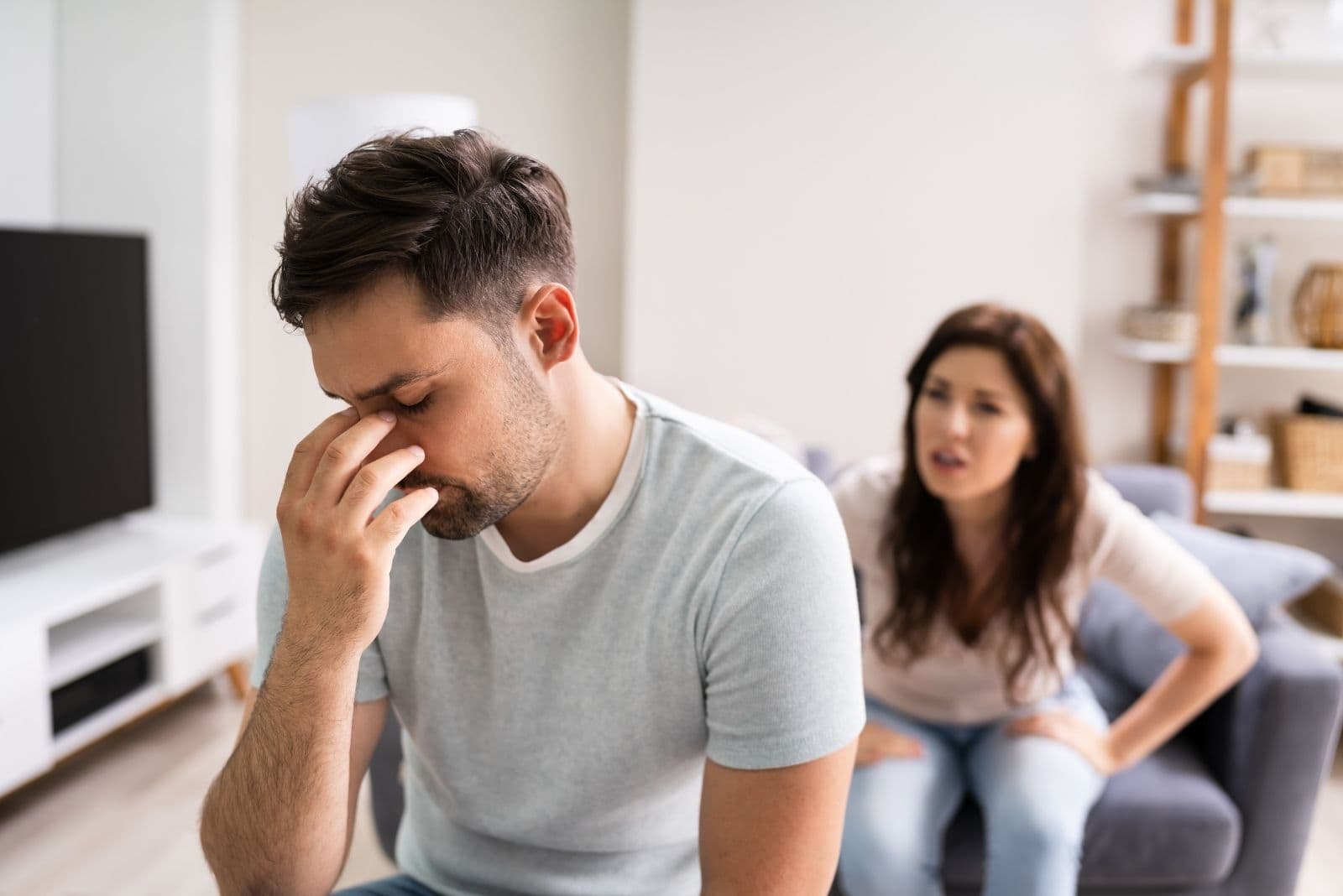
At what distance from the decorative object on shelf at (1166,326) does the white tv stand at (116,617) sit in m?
2.45

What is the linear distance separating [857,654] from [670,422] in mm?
299

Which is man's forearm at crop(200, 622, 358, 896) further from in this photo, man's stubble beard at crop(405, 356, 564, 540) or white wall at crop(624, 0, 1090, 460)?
white wall at crop(624, 0, 1090, 460)

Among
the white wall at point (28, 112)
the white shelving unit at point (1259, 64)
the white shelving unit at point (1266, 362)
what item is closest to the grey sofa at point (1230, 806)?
the white shelving unit at point (1266, 362)

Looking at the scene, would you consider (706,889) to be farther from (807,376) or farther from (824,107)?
(824,107)

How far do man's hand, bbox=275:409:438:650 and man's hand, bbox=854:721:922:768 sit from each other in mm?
989

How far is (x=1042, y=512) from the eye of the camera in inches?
74.0

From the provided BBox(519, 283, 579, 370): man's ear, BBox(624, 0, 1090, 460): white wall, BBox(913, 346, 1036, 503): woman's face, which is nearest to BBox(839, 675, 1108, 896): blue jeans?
BBox(913, 346, 1036, 503): woman's face

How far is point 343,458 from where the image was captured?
1050mm

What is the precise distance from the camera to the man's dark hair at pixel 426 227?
3.33 feet

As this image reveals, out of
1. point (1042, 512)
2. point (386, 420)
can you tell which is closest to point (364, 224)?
point (386, 420)

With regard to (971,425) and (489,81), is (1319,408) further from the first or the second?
(489,81)

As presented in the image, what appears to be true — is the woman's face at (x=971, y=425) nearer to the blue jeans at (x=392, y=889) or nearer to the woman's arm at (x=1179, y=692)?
the woman's arm at (x=1179, y=692)

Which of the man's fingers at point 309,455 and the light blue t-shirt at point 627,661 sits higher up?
the man's fingers at point 309,455

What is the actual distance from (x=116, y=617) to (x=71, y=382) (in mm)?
586
